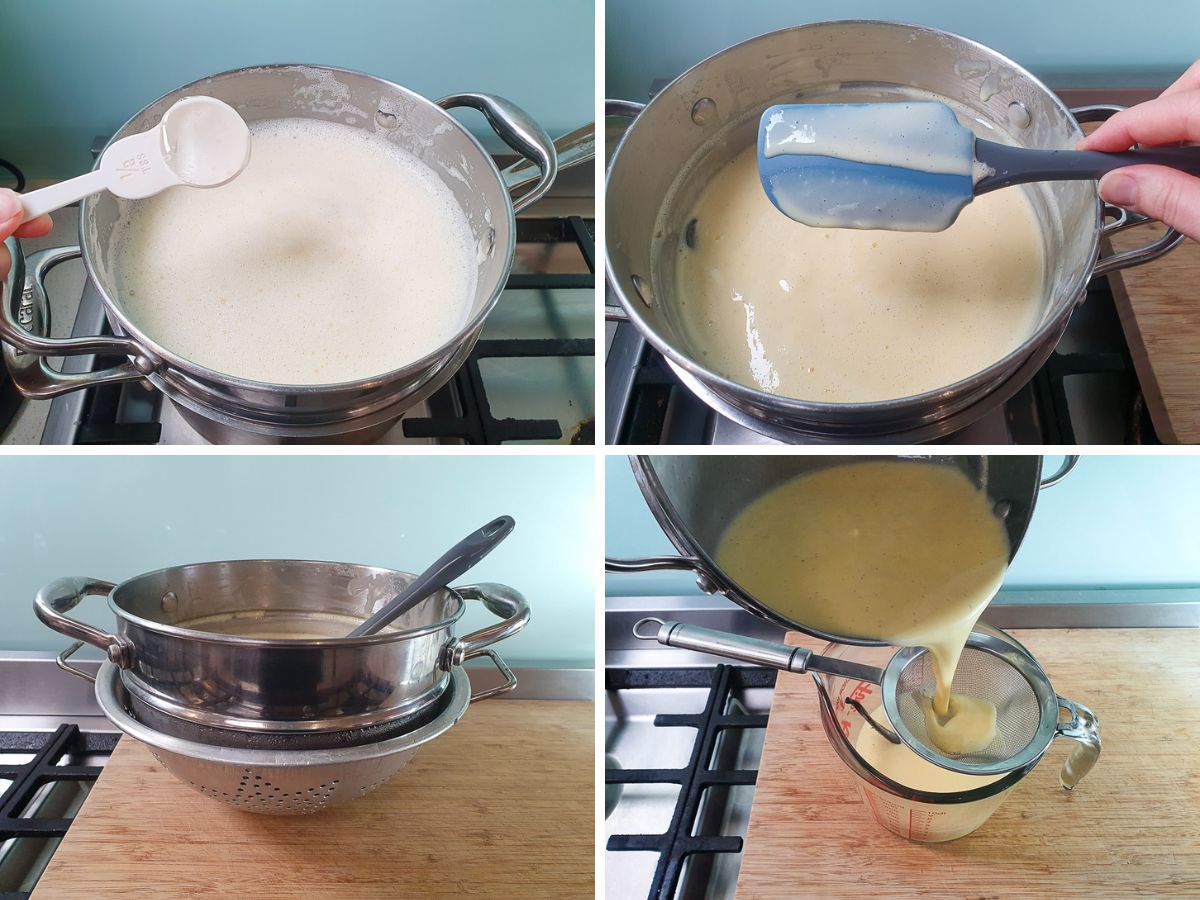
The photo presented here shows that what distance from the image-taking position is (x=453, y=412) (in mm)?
701

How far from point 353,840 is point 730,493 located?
346 mm

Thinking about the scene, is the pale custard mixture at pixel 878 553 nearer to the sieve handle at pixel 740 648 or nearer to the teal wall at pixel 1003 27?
the sieve handle at pixel 740 648

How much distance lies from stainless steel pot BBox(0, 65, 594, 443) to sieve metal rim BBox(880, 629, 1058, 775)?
37cm

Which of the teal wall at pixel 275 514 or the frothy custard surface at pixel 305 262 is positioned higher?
the frothy custard surface at pixel 305 262

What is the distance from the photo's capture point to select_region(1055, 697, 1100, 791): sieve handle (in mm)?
637

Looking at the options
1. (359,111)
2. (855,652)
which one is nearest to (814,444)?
(855,652)

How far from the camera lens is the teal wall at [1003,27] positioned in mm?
825

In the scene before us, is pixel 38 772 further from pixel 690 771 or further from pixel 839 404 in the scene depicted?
pixel 839 404

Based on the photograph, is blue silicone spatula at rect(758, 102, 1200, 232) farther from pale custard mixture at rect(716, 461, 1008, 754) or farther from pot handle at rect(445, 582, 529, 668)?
pot handle at rect(445, 582, 529, 668)

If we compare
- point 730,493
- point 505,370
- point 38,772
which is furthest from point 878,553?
point 38,772

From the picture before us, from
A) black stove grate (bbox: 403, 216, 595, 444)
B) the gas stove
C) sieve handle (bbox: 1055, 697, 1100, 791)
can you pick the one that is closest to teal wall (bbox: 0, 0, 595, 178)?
the gas stove

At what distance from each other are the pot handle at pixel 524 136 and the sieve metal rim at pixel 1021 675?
0.40 m

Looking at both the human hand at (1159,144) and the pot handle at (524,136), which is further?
the pot handle at (524,136)

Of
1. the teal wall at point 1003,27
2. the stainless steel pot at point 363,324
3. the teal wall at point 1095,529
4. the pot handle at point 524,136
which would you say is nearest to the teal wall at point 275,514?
the teal wall at point 1095,529
